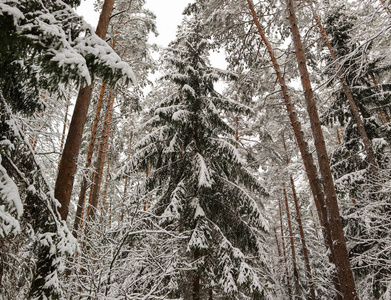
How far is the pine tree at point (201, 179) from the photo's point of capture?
6.45m

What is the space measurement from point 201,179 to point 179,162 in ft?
5.28

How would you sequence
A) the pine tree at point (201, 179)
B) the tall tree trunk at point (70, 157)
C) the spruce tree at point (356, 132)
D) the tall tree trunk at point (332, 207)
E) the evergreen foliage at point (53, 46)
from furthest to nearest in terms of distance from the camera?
the spruce tree at point (356, 132)
the pine tree at point (201, 179)
the tall tree trunk at point (332, 207)
the tall tree trunk at point (70, 157)
the evergreen foliage at point (53, 46)

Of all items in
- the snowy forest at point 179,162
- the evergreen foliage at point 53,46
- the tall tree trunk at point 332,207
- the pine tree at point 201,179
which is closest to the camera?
the evergreen foliage at point 53,46

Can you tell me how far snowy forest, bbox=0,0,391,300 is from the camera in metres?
2.65

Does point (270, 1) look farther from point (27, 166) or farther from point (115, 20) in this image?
point (27, 166)

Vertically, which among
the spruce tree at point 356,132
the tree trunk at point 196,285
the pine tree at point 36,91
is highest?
the spruce tree at point 356,132

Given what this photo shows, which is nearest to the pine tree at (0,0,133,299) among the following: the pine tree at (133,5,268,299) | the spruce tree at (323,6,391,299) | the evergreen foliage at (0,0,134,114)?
the evergreen foliage at (0,0,134,114)

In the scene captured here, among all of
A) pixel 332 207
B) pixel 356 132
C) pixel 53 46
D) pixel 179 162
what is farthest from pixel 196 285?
pixel 356 132

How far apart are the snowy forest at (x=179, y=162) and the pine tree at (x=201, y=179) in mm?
47

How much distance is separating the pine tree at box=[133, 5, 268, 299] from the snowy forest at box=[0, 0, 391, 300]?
47 mm

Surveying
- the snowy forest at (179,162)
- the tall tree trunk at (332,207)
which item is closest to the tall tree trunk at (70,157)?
the snowy forest at (179,162)

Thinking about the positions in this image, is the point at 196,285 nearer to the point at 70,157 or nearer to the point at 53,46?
the point at 70,157

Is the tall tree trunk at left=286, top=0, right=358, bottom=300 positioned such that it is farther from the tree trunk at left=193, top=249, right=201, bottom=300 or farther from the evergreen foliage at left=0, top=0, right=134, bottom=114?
the evergreen foliage at left=0, top=0, right=134, bottom=114

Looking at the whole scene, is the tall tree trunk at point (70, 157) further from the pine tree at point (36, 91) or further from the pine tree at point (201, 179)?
the pine tree at point (201, 179)
